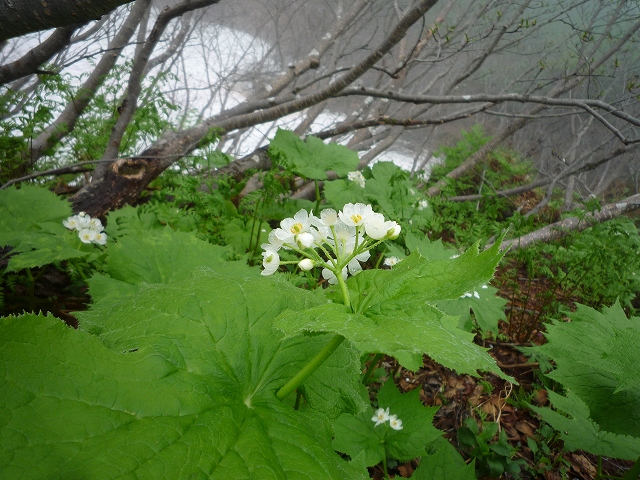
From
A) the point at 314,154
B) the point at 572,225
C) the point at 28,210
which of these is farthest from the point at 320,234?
the point at 572,225

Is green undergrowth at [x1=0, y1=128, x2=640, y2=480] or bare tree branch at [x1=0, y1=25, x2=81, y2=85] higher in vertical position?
bare tree branch at [x1=0, y1=25, x2=81, y2=85]

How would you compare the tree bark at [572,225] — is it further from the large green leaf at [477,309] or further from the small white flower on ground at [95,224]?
the small white flower on ground at [95,224]

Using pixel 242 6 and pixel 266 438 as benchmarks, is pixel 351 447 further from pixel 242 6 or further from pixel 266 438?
pixel 242 6

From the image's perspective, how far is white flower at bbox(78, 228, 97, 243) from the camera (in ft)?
7.43

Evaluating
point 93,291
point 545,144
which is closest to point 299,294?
point 93,291

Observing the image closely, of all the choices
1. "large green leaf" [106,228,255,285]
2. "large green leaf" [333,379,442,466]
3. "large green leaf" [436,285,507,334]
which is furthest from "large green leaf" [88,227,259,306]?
"large green leaf" [436,285,507,334]

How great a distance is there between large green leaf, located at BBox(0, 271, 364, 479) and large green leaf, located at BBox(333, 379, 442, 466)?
1099 mm

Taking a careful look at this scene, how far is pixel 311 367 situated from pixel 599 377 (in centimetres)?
159

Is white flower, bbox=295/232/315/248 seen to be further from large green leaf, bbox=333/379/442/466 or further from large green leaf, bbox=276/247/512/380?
large green leaf, bbox=333/379/442/466

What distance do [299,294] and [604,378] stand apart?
1577 mm

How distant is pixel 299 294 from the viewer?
1121 millimetres

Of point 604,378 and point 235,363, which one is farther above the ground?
point 235,363

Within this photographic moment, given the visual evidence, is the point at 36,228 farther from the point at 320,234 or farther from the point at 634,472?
the point at 634,472

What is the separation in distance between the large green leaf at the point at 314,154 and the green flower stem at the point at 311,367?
9.11 feet
